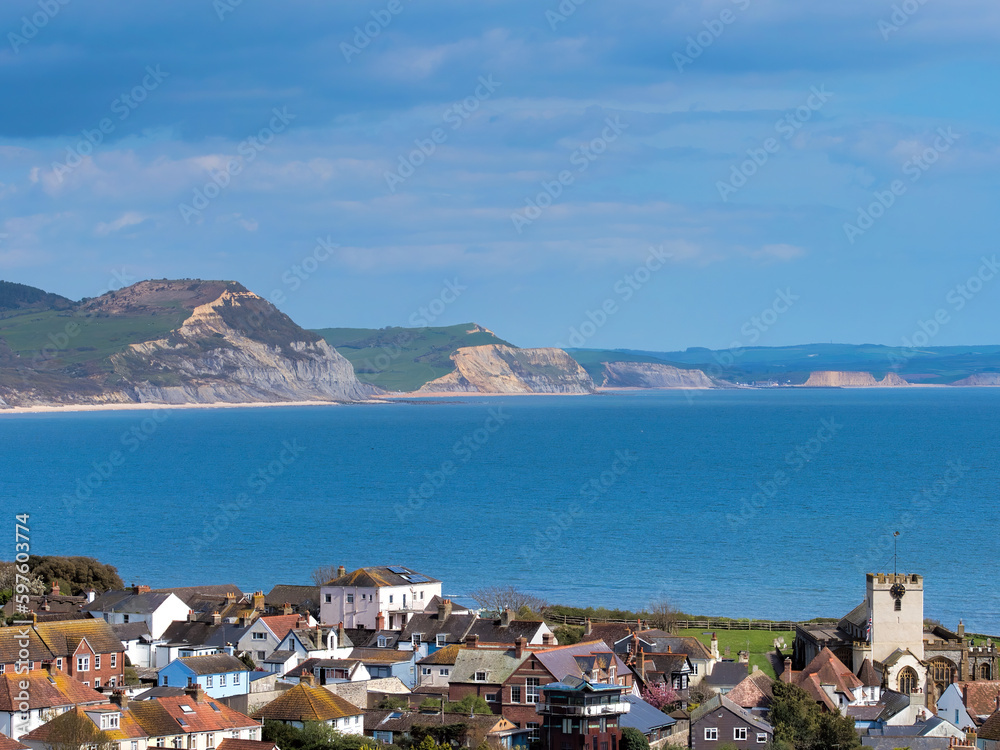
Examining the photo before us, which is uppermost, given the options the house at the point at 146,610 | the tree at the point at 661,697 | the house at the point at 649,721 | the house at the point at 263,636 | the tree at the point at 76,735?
the house at the point at 146,610

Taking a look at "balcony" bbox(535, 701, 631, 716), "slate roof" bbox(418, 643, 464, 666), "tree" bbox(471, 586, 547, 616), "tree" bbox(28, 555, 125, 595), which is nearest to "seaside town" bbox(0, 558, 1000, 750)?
"balcony" bbox(535, 701, 631, 716)

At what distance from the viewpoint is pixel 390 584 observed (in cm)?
6178

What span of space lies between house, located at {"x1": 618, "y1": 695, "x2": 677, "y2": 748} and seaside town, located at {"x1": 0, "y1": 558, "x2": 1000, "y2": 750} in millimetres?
119

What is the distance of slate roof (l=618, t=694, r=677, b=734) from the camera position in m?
42.0

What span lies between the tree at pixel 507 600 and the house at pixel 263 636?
536 inches

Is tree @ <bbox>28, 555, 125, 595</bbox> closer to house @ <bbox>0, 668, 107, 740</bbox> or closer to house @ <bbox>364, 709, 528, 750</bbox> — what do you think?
house @ <bbox>0, 668, 107, 740</bbox>

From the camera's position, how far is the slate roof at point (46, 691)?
39.8m

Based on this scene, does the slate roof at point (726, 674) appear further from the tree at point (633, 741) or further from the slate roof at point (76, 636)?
the slate roof at point (76, 636)

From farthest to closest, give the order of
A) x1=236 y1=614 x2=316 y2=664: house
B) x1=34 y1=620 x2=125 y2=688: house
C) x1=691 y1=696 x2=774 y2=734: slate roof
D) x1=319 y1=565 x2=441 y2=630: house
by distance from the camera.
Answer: x1=319 y1=565 x2=441 y2=630: house < x1=236 y1=614 x2=316 y2=664: house < x1=34 y1=620 x2=125 y2=688: house < x1=691 y1=696 x2=774 y2=734: slate roof

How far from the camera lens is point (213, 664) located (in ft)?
159

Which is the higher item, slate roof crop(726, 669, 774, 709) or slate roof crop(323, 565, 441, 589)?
slate roof crop(323, 565, 441, 589)

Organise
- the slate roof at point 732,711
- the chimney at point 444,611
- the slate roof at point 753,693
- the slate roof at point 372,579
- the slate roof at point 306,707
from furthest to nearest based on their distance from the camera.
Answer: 1. the slate roof at point 372,579
2. the chimney at point 444,611
3. the slate roof at point 753,693
4. the slate roof at point 732,711
5. the slate roof at point 306,707

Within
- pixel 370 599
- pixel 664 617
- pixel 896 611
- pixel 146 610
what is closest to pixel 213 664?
pixel 146 610

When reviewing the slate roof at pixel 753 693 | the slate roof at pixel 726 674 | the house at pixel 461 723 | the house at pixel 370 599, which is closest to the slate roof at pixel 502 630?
the house at pixel 370 599
